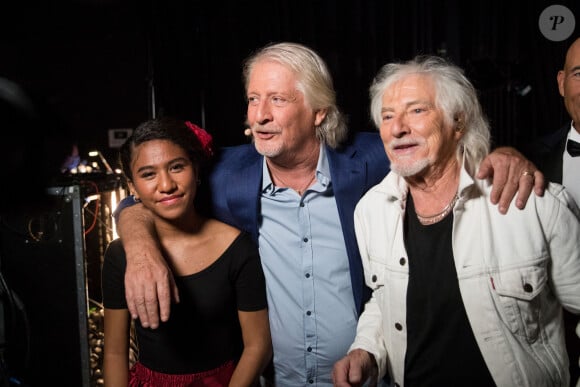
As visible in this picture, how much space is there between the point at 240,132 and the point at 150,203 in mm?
2571

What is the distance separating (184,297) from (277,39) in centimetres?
298

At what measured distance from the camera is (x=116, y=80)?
3.79 m

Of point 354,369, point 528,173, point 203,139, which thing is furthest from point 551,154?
point 203,139

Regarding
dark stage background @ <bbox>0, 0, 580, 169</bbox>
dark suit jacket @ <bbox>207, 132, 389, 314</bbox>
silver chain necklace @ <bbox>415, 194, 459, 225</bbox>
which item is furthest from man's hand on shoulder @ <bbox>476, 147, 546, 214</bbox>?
dark stage background @ <bbox>0, 0, 580, 169</bbox>

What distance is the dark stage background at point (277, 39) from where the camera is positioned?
12.2 ft

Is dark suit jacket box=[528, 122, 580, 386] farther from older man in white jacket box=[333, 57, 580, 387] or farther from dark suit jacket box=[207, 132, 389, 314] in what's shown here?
dark suit jacket box=[207, 132, 389, 314]

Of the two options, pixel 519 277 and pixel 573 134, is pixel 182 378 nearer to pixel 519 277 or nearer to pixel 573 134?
pixel 519 277

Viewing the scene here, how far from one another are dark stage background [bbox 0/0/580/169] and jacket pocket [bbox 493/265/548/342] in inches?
112

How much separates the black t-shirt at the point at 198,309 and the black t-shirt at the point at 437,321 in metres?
0.59

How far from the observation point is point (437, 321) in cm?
148

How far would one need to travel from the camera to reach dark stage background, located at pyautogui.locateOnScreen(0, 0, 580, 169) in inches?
146

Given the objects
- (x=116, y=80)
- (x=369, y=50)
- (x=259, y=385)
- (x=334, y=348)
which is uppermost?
(x=369, y=50)

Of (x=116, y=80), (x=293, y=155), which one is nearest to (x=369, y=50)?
(x=116, y=80)

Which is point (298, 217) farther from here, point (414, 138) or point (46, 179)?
point (46, 179)
